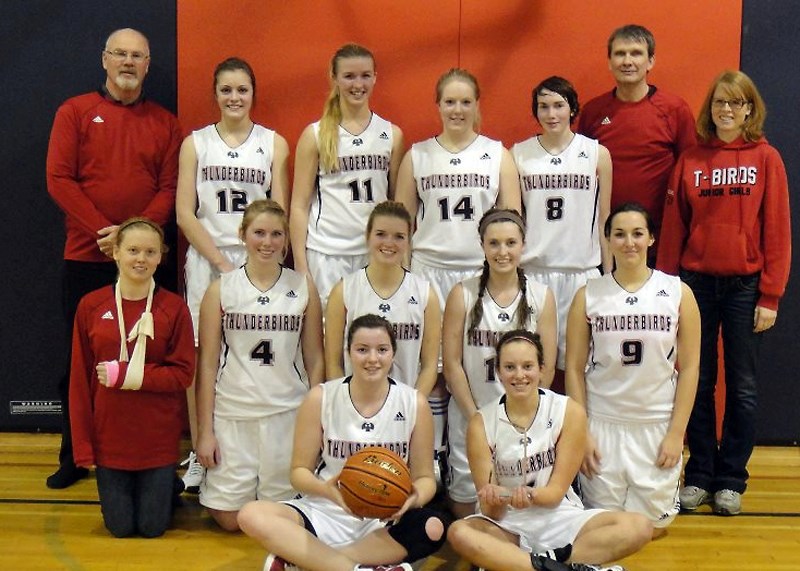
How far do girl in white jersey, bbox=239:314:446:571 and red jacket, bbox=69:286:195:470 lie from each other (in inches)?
24.3

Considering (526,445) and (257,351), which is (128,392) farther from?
(526,445)

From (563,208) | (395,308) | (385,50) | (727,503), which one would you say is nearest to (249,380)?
(395,308)

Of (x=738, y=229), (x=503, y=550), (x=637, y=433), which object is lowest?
(x=503, y=550)

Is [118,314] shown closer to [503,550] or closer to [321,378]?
[321,378]

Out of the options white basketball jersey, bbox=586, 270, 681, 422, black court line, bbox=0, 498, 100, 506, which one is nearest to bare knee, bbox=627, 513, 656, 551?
white basketball jersey, bbox=586, 270, 681, 422

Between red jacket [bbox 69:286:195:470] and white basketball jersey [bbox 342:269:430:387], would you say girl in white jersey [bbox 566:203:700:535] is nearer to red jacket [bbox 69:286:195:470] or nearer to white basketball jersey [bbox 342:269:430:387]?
white basketball jersey [bbox 342:269:430:387]

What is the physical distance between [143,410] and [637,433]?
6.66 feet

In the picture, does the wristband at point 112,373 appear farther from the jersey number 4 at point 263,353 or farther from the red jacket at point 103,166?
the red jacket at point 103,166

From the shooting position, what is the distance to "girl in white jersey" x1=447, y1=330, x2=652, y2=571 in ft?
11.2

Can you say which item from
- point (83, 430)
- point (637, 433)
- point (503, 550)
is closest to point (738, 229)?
point (637, 433)

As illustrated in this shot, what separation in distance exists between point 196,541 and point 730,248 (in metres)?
2.59

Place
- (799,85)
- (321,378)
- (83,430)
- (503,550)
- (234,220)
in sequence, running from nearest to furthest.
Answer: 1. (503,550)
2. (83,430)
3. (321,378)
4. (234,220)
5. (799,85)

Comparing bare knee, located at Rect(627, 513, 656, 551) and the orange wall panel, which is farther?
the orange wall panel

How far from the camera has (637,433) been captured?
12.8 feet
